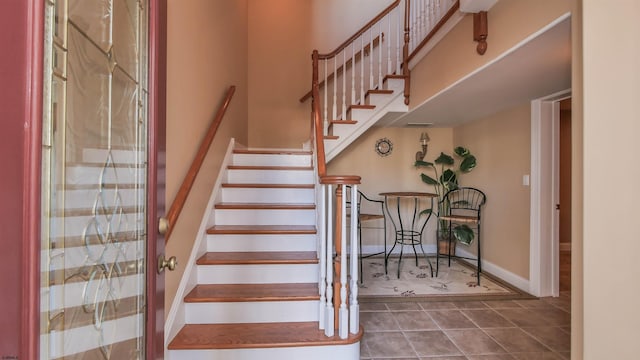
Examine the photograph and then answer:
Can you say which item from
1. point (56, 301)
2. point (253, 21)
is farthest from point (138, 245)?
point (253, 21)

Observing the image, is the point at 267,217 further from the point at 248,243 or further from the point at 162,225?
the point at 162,225

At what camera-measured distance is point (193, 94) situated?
210cm

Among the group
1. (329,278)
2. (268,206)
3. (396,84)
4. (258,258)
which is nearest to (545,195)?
(396,84)

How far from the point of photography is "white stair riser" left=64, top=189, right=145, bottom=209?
25.7 inches

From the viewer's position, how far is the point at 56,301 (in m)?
0.59

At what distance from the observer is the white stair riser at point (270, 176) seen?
3.09m

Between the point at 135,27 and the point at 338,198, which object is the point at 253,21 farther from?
the point at 135,27

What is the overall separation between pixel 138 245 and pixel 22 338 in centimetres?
43

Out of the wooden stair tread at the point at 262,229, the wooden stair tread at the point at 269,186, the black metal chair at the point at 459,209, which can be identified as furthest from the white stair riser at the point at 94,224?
the black metal chair at the point at 459,209

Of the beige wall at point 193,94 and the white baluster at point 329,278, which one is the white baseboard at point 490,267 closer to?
the white baluster at point 329,278

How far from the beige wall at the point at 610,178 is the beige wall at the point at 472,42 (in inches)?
12.8

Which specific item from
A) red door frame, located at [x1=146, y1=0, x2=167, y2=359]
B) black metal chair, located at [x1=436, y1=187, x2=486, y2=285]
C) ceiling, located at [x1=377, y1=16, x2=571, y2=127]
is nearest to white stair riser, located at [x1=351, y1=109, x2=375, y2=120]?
ceiling, located at [x1=377, y1=16, x2=571, y2=127]

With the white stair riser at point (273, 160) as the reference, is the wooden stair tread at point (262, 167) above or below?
below

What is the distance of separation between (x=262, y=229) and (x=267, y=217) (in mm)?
202
